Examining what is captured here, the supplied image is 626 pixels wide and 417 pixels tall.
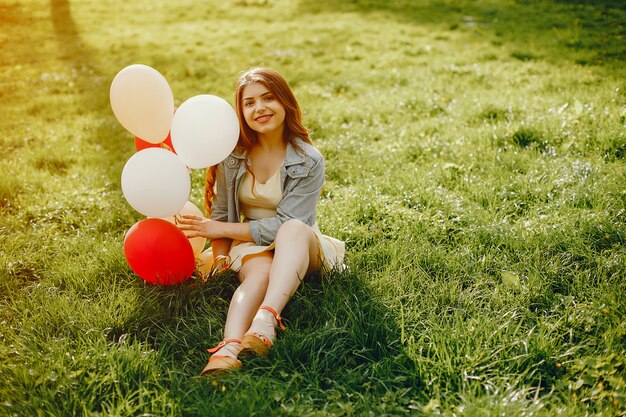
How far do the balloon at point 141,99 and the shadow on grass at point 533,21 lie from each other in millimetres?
5774

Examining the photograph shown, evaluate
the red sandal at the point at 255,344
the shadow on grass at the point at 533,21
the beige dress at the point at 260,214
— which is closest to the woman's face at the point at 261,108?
the beige dress at the point at 260,214

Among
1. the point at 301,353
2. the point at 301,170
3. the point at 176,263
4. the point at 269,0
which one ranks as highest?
the point at 269,0

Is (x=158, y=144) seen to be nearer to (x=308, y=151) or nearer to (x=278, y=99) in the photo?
(x=278, y=99)

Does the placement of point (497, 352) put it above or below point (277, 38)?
below

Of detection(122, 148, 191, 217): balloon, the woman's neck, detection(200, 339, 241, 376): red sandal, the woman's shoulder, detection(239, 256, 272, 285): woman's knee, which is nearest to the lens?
detection(200, 339, 241, 376): red sandal

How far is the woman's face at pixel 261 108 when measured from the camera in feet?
8.29

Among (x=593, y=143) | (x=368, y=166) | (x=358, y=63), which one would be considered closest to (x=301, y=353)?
(x=368, y=166)

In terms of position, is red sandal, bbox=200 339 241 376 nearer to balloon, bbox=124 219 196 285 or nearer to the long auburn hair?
balloon, bbox=124 219 196 285

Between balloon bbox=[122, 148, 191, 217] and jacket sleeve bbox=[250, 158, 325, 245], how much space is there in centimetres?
44

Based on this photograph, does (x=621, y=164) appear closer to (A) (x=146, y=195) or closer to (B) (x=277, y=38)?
(A) (x=146, y=195)

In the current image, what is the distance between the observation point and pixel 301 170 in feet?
8.52

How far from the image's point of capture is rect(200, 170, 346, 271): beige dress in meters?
2.60

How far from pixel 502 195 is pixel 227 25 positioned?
28.9 ft

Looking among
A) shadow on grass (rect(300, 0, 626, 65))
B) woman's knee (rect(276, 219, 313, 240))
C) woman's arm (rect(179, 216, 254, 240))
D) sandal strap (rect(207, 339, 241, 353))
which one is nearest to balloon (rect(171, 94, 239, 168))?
woman's arm (rect(179, 216, 254, 240))
